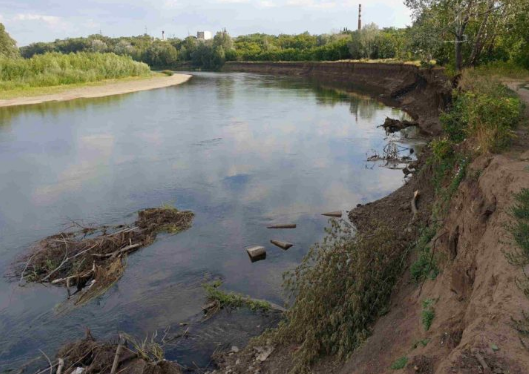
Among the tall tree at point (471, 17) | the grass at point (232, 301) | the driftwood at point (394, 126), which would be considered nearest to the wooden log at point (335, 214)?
the grass at point (232, 301)

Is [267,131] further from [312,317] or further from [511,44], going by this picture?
[312,317]

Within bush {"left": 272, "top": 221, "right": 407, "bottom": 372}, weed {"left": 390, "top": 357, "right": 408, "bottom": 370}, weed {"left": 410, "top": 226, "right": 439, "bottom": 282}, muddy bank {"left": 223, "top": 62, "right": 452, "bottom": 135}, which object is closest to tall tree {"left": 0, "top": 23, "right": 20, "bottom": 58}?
muddy bank {"left": 223, "top": 62, "right": 452, "bottom": 135}

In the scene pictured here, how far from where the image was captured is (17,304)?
9.38m

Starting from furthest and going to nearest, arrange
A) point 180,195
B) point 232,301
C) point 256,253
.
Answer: point 180,195
point 256,253
point 232,301

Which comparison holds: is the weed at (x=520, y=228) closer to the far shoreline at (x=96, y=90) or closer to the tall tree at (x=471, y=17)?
the tall tree at (x=471, y=17)

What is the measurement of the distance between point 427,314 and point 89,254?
27.4 feet

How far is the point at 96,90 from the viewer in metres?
50.6

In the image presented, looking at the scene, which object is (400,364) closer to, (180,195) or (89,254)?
(89,254)

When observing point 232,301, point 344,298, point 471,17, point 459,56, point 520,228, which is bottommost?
point 232,301

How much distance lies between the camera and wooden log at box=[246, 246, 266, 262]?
1087 cm

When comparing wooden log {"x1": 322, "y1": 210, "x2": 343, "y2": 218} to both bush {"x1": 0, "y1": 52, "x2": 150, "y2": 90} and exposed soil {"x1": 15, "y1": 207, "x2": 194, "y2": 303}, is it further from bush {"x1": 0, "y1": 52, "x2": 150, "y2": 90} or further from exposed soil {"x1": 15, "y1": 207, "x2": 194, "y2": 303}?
bush {"x1": 0, "y1": 52, "x2": 150, "y2": 90}

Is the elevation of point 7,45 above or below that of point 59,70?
above

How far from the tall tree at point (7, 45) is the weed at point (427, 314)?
6717cm

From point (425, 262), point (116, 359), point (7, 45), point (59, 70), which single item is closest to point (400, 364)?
point (425, 262)
